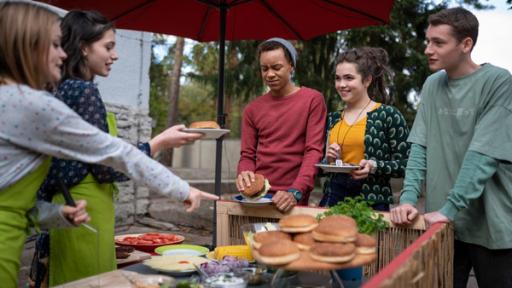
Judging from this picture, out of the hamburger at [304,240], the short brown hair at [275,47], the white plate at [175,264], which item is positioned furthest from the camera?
the short brown hair at [275,47]

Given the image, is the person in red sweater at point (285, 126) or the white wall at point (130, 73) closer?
the person in red sweater at point (285, 126)

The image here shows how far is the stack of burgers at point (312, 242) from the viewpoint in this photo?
144cm

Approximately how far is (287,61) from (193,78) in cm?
851

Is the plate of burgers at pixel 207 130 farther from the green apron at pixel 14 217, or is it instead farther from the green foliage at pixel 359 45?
the green foliage at pixel 359 45

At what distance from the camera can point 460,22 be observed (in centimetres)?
220

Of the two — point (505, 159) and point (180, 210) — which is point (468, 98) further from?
point (180, 210)

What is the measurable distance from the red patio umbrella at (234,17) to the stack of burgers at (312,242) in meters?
1.98

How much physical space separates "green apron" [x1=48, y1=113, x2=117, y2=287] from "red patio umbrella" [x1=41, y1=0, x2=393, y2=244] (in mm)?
1592

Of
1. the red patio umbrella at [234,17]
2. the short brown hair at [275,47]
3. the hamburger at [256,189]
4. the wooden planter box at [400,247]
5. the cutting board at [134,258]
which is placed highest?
the red patio umbrella at [234,17]

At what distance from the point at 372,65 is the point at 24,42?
1.87 metres

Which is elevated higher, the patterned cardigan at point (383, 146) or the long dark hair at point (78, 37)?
the long dark hair at point (78, 37)

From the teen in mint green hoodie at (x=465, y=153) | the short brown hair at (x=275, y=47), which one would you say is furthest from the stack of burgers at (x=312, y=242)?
the short brown hair at (x=275, y=47)

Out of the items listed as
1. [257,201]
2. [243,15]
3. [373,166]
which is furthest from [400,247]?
[243,15]

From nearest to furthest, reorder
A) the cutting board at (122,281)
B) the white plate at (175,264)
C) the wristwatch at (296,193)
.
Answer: the cutting board at (122,281), the white plate at (175,264), the wristwatch at (296,193)
